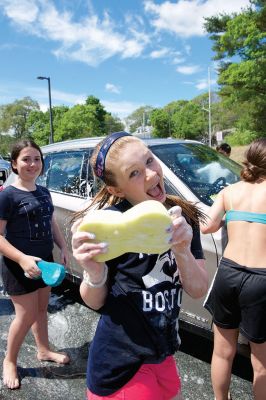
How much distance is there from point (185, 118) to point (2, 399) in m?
76.2

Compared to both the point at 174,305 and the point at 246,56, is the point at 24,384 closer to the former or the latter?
the point at 174,305

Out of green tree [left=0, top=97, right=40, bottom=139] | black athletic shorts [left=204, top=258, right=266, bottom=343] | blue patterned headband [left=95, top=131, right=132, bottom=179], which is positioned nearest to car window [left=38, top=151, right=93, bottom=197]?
black athletic shorts [left=204, top=258, right=266, bottom=343]

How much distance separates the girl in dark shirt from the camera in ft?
8.30

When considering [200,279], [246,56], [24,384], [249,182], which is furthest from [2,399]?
[246,56]

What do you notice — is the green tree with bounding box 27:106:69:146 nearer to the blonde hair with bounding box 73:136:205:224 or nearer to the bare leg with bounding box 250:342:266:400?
the bare leg with bounding box 250:342:266:400

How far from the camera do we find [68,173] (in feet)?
12.8

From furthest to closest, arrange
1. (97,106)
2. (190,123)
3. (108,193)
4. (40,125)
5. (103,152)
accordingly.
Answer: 1. (190,123)
2. (97,106)
3. (40,125)
4. (108,193)
5. (103,152)

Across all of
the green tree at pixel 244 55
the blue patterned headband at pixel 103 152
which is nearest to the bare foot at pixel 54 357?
the blue patterned headband at pixel 103 152

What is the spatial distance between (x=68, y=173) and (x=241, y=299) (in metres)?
2.37

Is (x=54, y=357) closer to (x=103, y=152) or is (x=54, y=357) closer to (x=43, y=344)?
(x=43, y=344)

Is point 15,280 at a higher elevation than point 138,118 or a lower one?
lower

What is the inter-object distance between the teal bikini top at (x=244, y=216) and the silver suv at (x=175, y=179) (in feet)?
0.67

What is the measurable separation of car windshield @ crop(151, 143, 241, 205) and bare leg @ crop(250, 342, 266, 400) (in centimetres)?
104

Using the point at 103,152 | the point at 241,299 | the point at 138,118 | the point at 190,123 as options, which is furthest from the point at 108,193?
the point at 138,118
